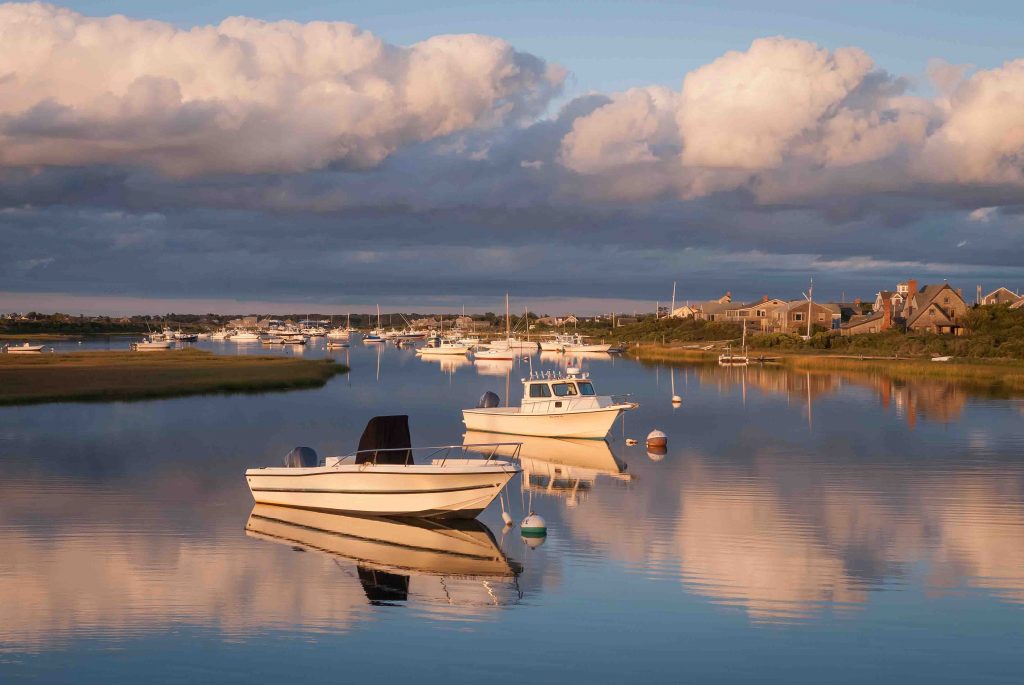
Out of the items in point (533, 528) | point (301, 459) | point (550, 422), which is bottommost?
point (533, 528)

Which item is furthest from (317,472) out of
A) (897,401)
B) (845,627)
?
(897,401)

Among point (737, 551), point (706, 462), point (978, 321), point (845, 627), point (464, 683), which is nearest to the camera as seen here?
point (464, 683)

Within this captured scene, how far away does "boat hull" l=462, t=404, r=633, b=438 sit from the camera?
47.5 metres

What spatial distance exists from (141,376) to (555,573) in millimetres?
64129

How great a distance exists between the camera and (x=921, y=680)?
17.1 metres

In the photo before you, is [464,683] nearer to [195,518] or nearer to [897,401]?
[195,518]

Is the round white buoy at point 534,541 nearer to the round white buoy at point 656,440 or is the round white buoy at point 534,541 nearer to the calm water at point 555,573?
the calm water at point 555,573

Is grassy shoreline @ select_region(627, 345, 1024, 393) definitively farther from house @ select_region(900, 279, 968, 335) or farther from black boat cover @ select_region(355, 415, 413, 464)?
black boat cover @ select_region(355, 415, 413, 464)

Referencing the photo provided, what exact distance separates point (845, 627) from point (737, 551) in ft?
19.9

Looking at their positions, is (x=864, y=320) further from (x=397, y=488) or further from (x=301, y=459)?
(x=397, y=488)

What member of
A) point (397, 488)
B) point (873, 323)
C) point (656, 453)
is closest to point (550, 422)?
point (656, 453)

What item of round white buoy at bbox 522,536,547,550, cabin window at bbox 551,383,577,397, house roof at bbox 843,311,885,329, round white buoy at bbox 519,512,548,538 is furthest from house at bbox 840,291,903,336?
round white buoy at bbox 522,536,547,550

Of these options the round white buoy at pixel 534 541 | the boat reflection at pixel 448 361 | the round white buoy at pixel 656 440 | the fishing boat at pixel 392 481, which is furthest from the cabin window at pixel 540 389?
the boat reflection at pixel 448 361

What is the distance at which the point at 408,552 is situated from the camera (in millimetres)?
26297
